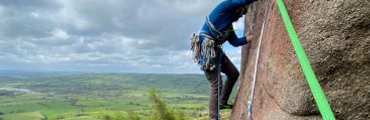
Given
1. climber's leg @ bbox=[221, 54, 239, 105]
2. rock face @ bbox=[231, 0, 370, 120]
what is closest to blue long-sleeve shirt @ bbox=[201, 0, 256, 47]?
climber's leg @ bbox=[221, 54, 239, 105]

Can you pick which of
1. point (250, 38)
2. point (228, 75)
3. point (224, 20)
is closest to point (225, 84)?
point (228, 75)

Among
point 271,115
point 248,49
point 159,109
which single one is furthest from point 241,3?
point 159,109

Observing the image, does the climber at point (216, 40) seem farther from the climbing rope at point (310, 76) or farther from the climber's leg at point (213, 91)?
the climbing rope at point (310, 76)

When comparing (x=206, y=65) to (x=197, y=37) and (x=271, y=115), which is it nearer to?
(x=197, y=37)

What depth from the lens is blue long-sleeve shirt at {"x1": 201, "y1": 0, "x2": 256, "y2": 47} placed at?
7.96 meters

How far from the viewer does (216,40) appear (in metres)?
8.34

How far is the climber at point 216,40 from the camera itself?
8.09 meters

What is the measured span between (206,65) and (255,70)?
1.46 meters

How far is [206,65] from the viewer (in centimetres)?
835

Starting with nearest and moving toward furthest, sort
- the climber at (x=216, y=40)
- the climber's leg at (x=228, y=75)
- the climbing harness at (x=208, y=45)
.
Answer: the climber at (x=216, y=40), the climbing harness at (x=208, y=45), the climber's leg at (x=228, y=75)

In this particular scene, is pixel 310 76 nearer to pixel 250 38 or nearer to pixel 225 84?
pixel 250 38

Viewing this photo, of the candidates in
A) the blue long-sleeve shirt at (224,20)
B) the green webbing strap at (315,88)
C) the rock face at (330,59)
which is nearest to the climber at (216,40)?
the blue long-sleeve shirt at (224,20)

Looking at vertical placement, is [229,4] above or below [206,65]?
above

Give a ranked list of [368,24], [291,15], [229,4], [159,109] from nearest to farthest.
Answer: [368,24] → [291,15] → [229,4] → [159,109]
